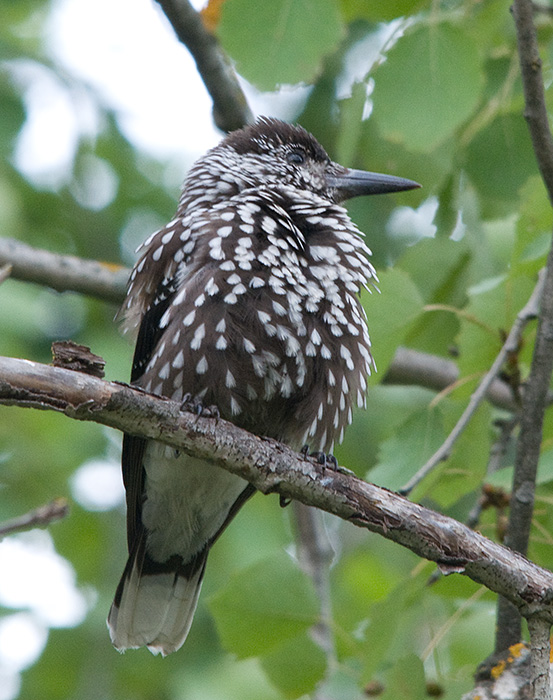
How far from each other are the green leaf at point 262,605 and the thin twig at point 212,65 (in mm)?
2438

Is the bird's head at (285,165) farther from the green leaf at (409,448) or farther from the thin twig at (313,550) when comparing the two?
the thin twig at (313,550)

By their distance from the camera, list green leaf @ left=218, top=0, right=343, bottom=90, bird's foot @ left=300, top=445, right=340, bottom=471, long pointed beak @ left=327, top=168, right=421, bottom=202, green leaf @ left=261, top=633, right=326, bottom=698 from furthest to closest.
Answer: long pointed beak @ left=327, top=168, right=421, bottom=202, green leaf @ left=261, top=633, right=326, bottom=698, green leaf @ left=218, top=0, right=343, bottom=90, bird's foot @ left=300, top=445, right=340, bottom=471

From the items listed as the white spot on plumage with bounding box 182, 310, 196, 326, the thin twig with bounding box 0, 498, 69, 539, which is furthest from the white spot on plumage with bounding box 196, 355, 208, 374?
the thin twig with bounding box 0, 498, 69, 539

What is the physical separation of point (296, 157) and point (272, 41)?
0.79 meters

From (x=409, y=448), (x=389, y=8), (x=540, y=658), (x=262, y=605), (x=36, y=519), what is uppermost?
(x=389, y=8)

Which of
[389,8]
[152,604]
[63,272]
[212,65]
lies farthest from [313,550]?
[389,8]

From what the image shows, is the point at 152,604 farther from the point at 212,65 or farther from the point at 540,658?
the point at 212,65

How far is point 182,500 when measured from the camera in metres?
4.02

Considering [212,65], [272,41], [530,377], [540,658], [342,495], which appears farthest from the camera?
[212,65]

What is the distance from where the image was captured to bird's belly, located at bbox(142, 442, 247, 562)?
3850 mm

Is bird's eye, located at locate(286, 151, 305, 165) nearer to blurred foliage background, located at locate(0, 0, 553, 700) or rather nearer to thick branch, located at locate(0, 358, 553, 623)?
blurred foliage background, located at locate(0, 0, 553, 700)

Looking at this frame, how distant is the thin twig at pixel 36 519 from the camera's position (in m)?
2.96

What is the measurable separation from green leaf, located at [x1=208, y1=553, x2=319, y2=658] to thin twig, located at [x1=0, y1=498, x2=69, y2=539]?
2.50ft

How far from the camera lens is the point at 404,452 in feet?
11.6
